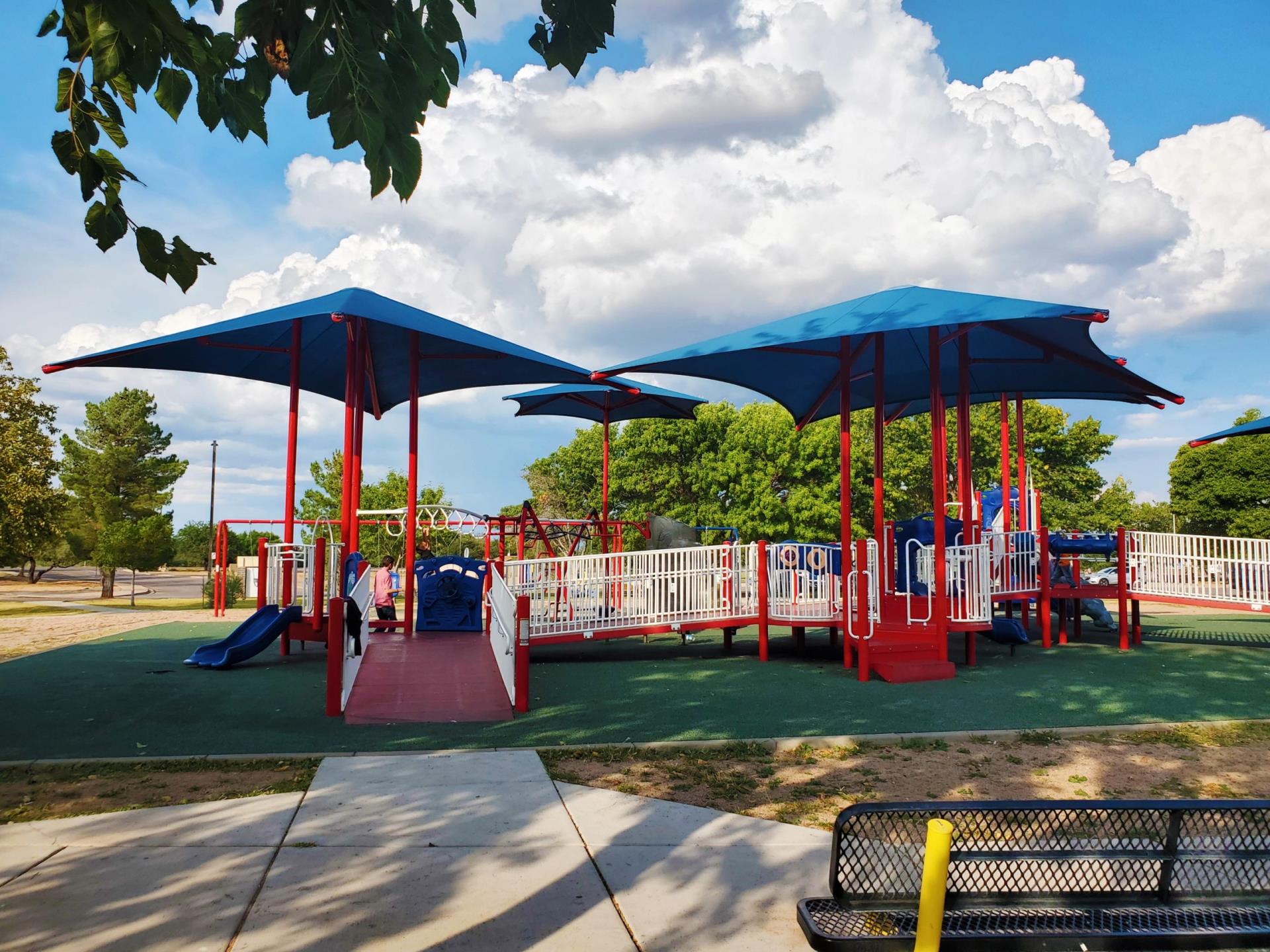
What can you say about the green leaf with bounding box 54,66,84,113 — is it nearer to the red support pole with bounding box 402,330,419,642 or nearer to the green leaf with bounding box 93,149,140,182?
the green leaf with bounding box 93,149,140,182

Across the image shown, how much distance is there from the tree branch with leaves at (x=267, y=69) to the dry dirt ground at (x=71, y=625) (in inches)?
491

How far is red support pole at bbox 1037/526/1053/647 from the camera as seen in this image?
14930 millimetres

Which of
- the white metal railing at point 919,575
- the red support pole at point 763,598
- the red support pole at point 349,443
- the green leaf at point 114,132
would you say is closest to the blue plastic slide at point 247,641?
the red support pole at point 349,443

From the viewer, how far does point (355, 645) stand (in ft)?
36.0

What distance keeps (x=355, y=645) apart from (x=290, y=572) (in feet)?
9.32

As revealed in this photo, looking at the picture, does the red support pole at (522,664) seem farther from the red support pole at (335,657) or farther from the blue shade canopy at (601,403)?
the blue shade canopy at (601,403)

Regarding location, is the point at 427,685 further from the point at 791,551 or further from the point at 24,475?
the point at 24,475

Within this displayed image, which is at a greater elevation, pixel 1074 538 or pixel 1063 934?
pixel 1074 538

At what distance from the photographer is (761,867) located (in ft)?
15.9

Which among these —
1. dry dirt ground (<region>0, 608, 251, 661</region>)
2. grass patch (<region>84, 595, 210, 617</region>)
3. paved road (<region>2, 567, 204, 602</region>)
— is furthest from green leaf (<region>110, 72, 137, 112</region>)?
paved road (<region>2, 567, 204, 602</region>)

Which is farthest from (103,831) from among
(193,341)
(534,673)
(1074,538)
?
(1074,538)

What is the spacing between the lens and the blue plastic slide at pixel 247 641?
11875 mm

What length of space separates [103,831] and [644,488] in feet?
133

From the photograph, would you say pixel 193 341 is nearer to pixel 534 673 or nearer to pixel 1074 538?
pixel 534 673
